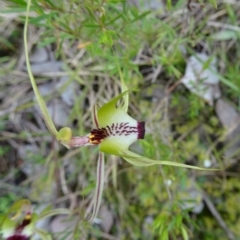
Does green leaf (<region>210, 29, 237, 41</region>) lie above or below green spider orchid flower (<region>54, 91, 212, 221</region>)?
below

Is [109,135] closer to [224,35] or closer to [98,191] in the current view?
[98,191]

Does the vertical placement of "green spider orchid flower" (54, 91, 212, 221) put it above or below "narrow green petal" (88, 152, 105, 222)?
above

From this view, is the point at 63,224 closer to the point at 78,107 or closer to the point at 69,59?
the point at 78,107

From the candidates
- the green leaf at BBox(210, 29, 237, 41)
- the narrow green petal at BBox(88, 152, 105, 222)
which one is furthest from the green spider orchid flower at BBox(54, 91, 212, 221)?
the green leaf at BBox(210, 29, 237, 41)

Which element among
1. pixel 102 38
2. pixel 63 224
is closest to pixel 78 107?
pixel 63 224

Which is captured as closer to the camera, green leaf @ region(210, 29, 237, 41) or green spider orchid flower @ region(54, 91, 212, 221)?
green spider orchid flower @ region(54, 91, 212, 221)

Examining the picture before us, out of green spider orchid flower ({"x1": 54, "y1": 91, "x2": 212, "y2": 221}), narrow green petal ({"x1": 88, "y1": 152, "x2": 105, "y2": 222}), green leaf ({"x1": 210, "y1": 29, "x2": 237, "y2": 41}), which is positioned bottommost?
green leaf ({"x1": 210, "y1": 29, "x2": 237, "y2": 41})

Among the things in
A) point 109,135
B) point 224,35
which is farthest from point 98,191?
point 224,35

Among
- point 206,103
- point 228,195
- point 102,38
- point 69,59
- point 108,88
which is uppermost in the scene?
point 102,38

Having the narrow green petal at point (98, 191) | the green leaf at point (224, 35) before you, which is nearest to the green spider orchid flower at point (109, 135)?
the narrow green petal at point (98, 191)

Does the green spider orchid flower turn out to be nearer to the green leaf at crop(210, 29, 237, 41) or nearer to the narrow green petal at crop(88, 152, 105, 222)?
the narrow green petal at crop(88, 152, 105, 222)

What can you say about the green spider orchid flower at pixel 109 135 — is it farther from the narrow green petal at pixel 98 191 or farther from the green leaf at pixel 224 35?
the green leaf at pixel 224 35
